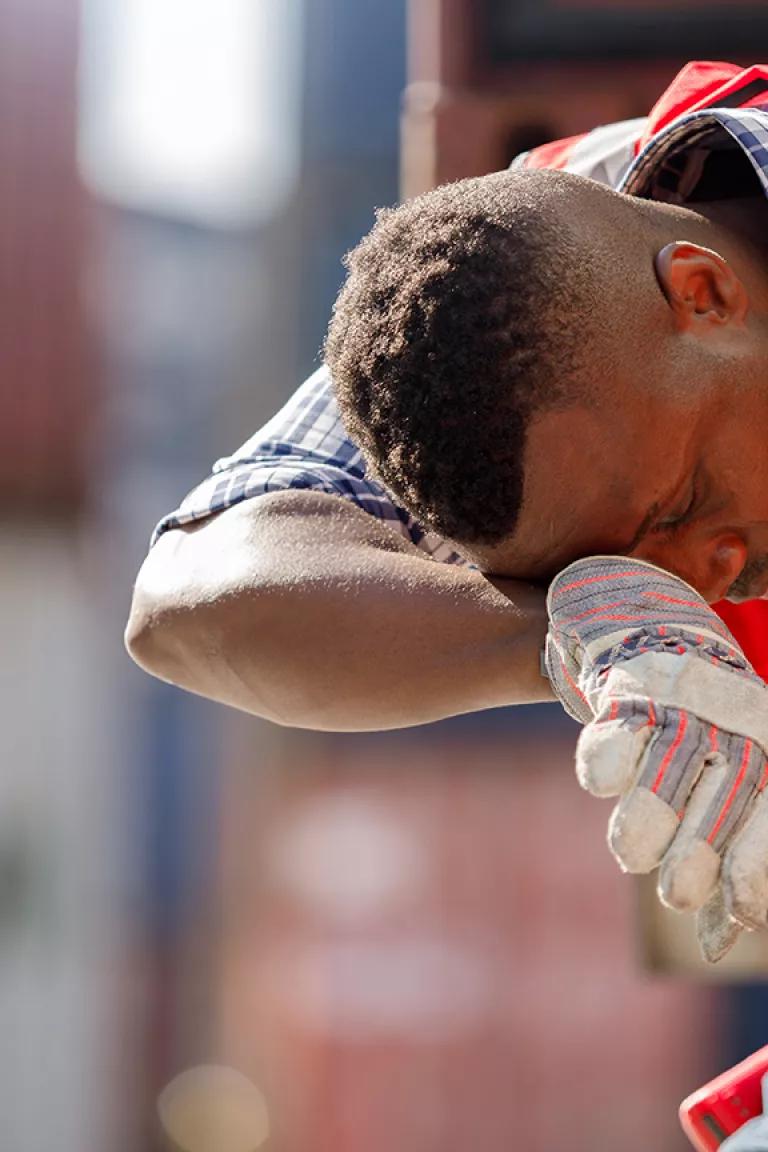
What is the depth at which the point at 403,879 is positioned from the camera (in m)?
6.94

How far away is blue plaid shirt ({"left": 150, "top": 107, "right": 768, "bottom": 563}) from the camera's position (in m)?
1.40

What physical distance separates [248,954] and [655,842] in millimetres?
6154

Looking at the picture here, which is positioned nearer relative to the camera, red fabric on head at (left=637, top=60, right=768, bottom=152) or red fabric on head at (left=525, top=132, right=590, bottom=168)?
red fabric on head at (left=637, top=60, right=768, bottom=152)

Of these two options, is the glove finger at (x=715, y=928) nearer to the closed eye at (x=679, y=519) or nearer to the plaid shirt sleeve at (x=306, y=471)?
Answer: the closed eye at (x=679, y=519)

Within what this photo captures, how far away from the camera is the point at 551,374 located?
1.19 m

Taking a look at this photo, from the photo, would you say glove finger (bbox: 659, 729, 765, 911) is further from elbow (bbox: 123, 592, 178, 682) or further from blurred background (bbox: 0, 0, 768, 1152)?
blurred background (bbox: 0, 0, 768, 1152)

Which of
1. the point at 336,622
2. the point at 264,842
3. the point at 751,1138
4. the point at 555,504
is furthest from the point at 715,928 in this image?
the point at 264,842

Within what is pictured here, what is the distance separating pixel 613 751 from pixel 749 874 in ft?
0.33

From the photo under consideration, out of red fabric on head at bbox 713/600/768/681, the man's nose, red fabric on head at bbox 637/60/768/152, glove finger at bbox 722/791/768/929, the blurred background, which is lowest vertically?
the blurred background

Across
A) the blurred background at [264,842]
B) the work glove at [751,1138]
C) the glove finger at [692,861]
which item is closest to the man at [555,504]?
the glove finger at [692,861]

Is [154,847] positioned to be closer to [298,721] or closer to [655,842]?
[298,721]

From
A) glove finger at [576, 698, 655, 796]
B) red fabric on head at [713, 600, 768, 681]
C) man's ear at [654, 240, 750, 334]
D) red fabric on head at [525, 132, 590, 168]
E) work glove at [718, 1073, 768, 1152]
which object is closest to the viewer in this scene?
glove finger at [576, 698, 655, 796]

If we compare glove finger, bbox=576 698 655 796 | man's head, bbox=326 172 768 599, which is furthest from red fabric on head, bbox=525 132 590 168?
glove finger, bbox=576 698 655 796

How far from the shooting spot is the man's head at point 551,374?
1.19 m
